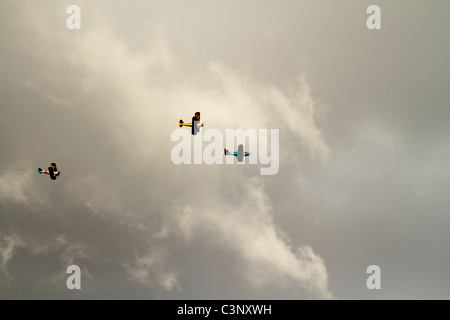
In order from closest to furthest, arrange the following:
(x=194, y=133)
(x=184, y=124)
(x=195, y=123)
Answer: (x=195, y=123) → (x=194, y=133) → (x=184, y=124)

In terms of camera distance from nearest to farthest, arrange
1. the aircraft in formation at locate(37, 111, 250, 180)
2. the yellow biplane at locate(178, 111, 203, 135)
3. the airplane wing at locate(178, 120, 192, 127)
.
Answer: the yellow biplane at locate(178, 111, 203, 135), the aircraft in formation at locate(37, 111, 250, 180), the airplane wing at locate(178, 120, 192, 127)

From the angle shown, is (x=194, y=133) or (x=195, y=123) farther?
(x=194, y=133)

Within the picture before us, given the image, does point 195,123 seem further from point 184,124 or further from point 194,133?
point 184,124

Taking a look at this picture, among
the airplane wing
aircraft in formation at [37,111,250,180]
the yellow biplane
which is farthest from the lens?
the airplane wing

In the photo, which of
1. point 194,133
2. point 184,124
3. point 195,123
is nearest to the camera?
point 195,123

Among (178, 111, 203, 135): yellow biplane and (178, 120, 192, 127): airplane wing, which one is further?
(178, 120, 192, 127): airplane wing

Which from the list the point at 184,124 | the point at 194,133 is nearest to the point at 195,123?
the point at 194,133

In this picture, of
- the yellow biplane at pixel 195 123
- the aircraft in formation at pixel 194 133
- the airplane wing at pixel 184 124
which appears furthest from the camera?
the airplane wing at pixel 184 124

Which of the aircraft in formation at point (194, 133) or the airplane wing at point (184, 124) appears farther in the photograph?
the airplane wing at point (184, 124)

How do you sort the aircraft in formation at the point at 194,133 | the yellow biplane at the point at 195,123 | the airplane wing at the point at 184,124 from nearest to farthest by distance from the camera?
the yellow biplane at the point at 195,123
the aircraft in formation at the point at 194,133
the airplane wing at the point at 184,124

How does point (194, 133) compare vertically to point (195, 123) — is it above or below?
below

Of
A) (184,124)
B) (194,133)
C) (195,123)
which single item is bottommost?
(194,133)
